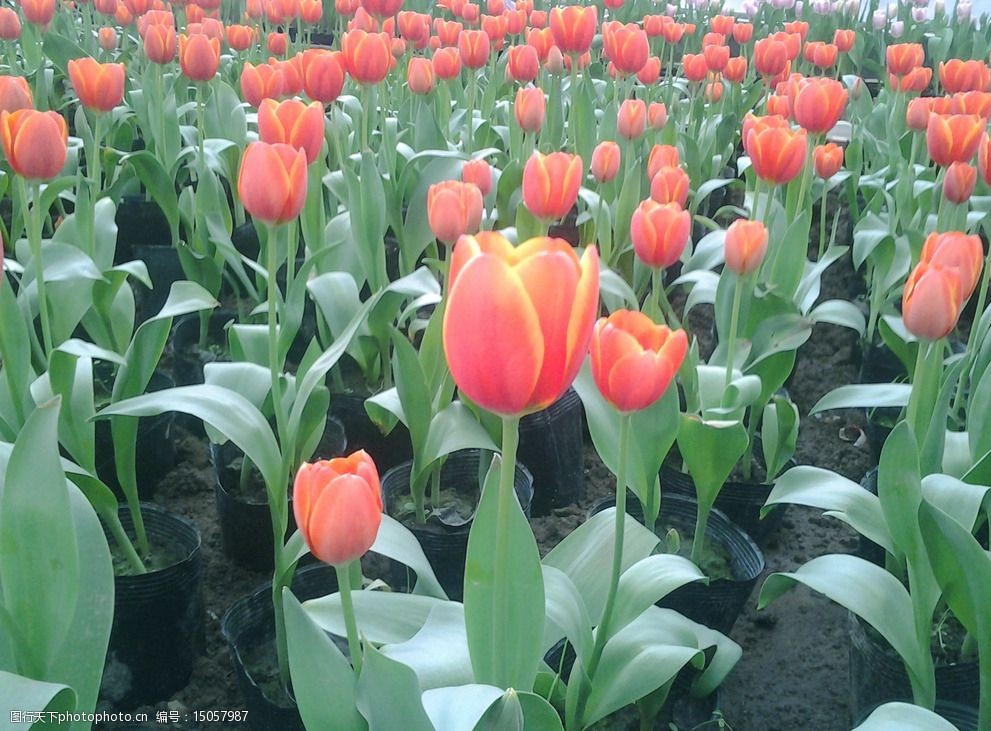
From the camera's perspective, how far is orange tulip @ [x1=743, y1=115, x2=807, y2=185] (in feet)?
5.13

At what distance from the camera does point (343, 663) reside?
79 cm

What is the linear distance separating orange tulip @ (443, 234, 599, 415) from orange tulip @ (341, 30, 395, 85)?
1.39m

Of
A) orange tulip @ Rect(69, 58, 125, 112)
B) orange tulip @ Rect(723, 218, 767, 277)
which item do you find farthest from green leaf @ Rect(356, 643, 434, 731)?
orange tulip @ Rect(69, 58, 125, 112)

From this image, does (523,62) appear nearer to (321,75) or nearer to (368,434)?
(321,75)

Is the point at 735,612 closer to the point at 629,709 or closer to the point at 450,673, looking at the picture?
the point at 629,709

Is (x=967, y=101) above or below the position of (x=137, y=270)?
above

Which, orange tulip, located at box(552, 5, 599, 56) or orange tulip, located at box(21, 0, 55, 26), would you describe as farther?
orange tulip, located at box(21, 0, 55, 26)

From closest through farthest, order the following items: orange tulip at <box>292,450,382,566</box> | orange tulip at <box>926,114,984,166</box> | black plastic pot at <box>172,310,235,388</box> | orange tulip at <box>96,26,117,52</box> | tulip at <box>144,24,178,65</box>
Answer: orange tulip at <box>292,450,382,566</box>, orange tulip at <box>926,114,984,166</box>, black plastic pot at <box>172,310,235,388</box>, tulip at <box>144,24,178,65</box>, orange tulip at <box>96,26,117,52</box>

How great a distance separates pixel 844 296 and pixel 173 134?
74.1 inches

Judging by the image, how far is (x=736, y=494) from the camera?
1651 millimetres

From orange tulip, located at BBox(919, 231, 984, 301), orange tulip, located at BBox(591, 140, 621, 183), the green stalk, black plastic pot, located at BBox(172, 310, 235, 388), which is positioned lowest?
black plastic pot, located at BBox(172, 310, 235, 388)

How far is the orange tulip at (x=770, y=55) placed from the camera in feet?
8.43

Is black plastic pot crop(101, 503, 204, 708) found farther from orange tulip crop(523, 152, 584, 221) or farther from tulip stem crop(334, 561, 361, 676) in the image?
orange tulip crop(523, 152, 584, 221)

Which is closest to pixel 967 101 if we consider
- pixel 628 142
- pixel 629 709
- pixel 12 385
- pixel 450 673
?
pixel 628 142
